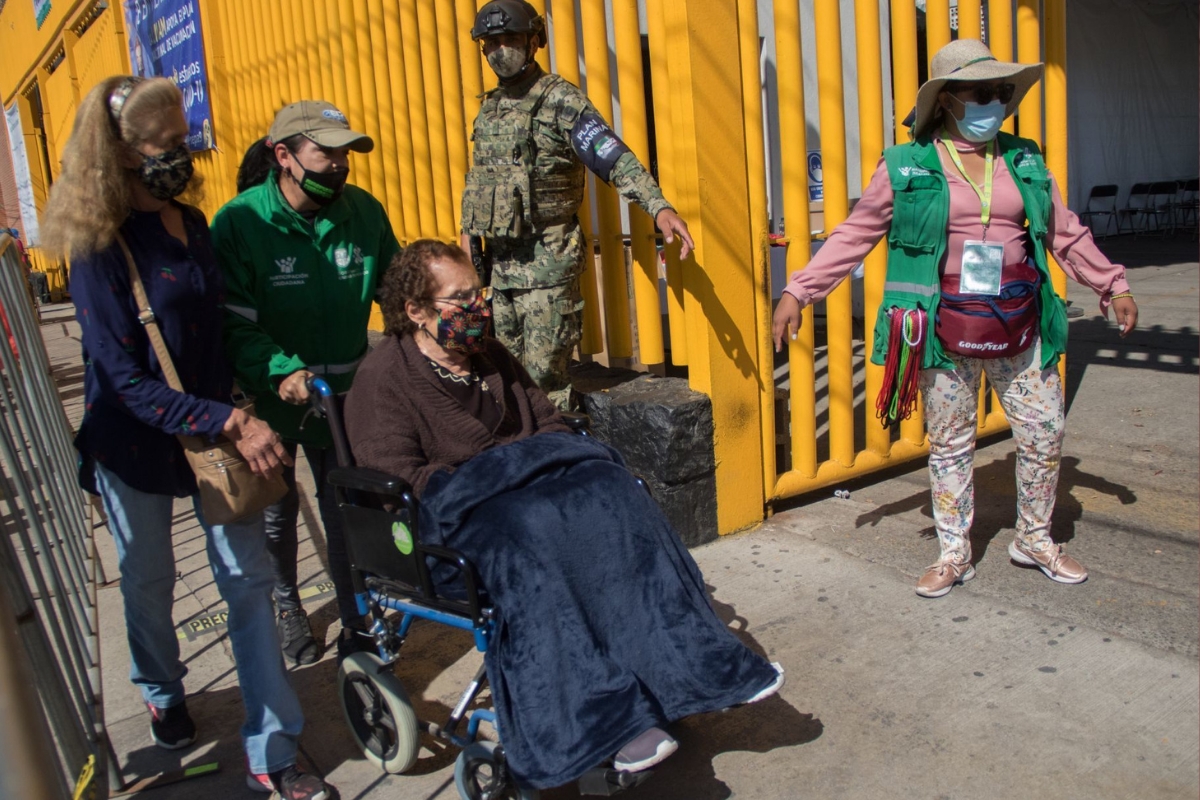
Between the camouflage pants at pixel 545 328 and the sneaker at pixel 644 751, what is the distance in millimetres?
2069

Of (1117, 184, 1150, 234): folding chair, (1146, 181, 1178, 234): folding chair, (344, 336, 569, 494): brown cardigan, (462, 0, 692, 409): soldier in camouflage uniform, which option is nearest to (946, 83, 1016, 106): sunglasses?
(462, 0, 692, 409): soldier in camouflage uniform

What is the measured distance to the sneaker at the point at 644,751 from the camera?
2496 millimetres

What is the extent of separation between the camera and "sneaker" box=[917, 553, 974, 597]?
379 cm

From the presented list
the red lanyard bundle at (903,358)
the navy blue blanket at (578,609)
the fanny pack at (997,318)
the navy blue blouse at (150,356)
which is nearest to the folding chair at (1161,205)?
the fanny pack at (997,318)

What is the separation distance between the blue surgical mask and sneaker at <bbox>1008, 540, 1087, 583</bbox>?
4.93ft

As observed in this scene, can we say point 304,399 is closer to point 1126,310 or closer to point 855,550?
point 855,550

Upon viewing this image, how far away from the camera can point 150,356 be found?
272 centimetres

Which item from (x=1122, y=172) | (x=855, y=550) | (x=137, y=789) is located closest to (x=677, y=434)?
(x=855, y=550)

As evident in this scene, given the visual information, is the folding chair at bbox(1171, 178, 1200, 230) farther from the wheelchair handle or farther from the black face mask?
the wheelchair handle

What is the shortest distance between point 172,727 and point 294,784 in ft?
2.03

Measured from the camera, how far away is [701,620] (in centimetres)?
272

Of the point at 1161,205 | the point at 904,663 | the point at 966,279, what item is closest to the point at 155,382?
the point at 904,663

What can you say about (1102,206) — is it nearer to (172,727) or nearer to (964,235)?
(964,235)

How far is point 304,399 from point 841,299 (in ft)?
8.30
